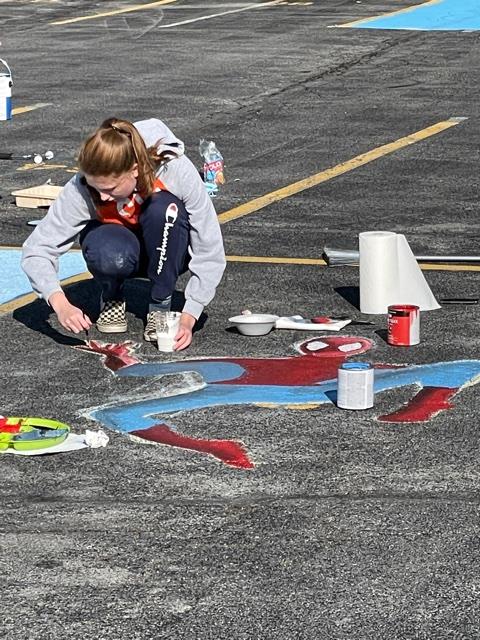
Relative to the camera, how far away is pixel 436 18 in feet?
75.7

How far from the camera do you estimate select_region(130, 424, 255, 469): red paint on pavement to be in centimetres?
535

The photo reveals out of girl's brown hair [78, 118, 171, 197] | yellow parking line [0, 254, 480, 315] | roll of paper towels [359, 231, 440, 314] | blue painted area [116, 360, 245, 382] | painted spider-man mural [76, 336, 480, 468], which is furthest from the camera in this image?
yellow parking line [0, 254, 480, 315]

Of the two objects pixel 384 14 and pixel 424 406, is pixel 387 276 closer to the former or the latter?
Answer: pixel 424 406

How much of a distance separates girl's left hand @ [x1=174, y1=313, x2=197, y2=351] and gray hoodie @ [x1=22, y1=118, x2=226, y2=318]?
0.03m

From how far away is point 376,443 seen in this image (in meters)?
5.48

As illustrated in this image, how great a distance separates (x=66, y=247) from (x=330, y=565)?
9.11 ft

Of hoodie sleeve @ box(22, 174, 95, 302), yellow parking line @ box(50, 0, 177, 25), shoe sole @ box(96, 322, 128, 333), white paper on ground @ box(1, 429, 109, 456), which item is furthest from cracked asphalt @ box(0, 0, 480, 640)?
yellow parking line @ box(50, 0, 177, 25)

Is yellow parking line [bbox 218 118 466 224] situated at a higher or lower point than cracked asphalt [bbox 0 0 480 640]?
lower

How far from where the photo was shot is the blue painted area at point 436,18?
2200cm

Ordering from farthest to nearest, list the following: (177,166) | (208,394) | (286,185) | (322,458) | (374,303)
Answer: (286,185)
(374,303)
(177,166)
(208,394)
(322,458)

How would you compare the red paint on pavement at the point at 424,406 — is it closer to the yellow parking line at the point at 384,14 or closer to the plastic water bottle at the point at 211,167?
the plastic water bottle at the point at 211,167

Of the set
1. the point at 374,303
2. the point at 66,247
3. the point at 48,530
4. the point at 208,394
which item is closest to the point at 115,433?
the point at 208,394

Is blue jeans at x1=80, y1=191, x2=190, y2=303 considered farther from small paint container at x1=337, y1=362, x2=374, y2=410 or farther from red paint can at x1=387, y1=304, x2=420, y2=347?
small paint container at x1=337, y1=362, x2=374, y2=410

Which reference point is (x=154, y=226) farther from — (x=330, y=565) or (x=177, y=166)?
(x=330, y=565)
